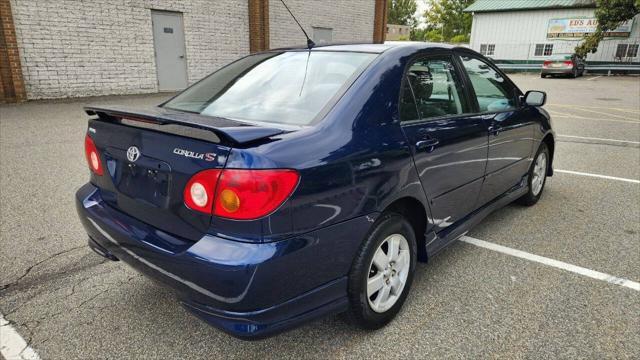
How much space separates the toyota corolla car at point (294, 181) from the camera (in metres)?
1.87

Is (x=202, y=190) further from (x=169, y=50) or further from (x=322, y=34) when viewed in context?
(x=322, y=34)

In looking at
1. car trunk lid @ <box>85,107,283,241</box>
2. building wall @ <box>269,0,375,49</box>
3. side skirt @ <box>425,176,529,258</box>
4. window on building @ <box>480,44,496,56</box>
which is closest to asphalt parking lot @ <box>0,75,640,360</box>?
side skirt @ <box>425,176,529,258</box>

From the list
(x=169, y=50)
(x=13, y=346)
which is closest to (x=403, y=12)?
(x=169, y=50)

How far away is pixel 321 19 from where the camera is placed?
18.5 m

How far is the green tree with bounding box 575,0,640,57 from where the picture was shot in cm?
2934

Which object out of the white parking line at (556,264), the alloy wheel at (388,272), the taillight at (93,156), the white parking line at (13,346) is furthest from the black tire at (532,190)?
the white parking line at (13,346)

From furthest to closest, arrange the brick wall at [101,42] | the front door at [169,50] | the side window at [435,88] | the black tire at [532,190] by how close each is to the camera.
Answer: the front door at [169,50], the brick wall at [101,42], the black tire at [532,190], the side window at [435,88]

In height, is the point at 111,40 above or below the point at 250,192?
above

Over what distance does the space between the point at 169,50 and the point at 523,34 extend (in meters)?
31.7

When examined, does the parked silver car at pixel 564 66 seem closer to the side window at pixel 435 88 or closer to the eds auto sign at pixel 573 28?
the eds auto sign at pixel 573 28

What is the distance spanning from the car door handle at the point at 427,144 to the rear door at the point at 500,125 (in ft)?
2.70

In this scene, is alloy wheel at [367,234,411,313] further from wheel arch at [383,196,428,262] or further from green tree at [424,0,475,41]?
green tree at [424,0,475,41]

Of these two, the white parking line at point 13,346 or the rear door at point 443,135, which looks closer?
the white parking line at point 13,346

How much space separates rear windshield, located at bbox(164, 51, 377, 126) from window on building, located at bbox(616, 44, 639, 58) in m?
37.0
